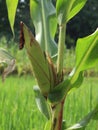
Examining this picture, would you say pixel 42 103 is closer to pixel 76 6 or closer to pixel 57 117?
pixel 57 117

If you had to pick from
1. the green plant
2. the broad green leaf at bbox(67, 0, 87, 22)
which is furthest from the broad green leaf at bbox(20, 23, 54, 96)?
the broad green leaf at bbox(67, 0, 87, 22)

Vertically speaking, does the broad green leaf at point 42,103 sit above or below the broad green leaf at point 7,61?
below

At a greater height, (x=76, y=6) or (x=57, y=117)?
(x=76, y=6)

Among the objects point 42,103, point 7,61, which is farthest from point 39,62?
point 42,103

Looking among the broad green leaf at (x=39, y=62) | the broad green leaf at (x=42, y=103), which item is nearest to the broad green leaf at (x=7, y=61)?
the broad green leaf at (x=39, y=62)

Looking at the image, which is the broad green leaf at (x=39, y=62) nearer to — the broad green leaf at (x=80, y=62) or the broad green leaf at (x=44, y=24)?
the broad green leaf at (x=80, y=62)

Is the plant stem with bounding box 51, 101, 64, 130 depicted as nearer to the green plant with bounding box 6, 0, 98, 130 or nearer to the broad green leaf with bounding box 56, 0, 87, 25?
the green plant with bounding box 6, 0, 98, 130
